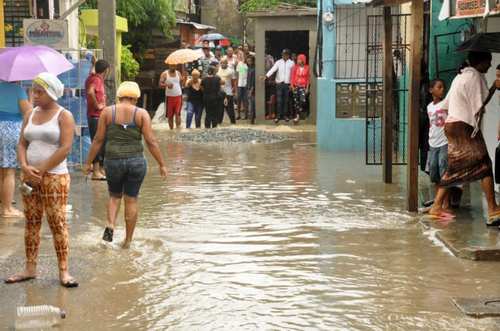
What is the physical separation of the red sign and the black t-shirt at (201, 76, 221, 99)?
13657mm

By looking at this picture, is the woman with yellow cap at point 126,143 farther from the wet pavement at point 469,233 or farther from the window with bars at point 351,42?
the window with bars at point 351,42

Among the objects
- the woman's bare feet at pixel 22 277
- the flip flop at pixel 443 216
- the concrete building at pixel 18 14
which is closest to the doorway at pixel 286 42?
the concrete building at pixel 18 14

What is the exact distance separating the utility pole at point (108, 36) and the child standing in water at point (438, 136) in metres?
6.17

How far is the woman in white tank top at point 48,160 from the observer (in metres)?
6.95

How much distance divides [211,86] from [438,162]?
13.3 m

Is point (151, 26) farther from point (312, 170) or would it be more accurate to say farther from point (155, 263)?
point (155, 263)

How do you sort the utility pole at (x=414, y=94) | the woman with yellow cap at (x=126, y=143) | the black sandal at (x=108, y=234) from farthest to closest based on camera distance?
the utility pole at (x=414, y=94), the black sandal at (x=108, y=234), the woman with yellow cap at (x=126, y=143)

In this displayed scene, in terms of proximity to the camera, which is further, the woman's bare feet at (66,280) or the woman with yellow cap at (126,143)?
the woman with yellow cap at (126,143)

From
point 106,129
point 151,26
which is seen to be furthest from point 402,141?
point 151,26

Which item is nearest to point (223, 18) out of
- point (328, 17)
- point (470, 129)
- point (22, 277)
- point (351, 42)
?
point (351, 42)

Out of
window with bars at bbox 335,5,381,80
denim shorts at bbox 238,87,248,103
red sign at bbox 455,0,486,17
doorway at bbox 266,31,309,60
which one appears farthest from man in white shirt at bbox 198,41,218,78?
red sign at bbox 455,0,486,17

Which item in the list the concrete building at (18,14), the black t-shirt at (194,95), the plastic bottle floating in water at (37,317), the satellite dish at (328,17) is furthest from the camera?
the black t-shirt at (194,95)

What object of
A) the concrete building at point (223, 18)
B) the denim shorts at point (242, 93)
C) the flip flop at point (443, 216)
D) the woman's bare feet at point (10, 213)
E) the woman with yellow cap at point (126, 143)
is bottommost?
the flip flop at point (443, 216)

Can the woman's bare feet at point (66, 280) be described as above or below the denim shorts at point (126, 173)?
below
